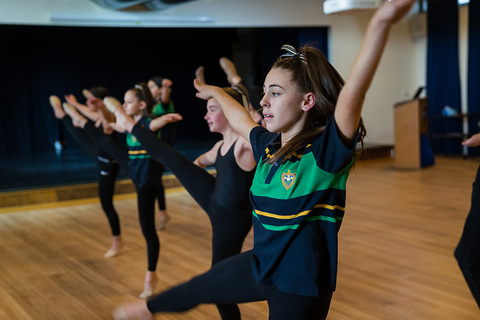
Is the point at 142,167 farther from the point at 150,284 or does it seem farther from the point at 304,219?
the point at 304,219

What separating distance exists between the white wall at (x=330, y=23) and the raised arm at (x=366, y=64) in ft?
22.3

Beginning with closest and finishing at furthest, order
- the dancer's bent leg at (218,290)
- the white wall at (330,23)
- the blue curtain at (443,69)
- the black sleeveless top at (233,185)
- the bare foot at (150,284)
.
A: the dancer's bent leg at (218,290)
the black sleeveless top at (233,185)
the bare foot at (150,284)
the white wall at (330,23)
the blue curtain at (443,69)

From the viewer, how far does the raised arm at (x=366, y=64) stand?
40.2 inches

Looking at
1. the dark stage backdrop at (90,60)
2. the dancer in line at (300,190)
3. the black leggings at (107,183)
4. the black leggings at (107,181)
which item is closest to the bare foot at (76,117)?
the black leggings at (107,183)

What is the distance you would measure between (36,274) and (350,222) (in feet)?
8.78

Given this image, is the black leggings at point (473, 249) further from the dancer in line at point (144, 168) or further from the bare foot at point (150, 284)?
the bare foot at point (150, 284)

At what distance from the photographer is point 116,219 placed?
4031 millimetres

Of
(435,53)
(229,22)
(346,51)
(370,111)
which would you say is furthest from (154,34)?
(435,53)

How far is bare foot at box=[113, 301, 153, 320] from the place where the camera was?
5.51ft

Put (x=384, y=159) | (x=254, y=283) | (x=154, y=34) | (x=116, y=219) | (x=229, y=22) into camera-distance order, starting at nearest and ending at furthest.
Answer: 1. (x=254, y=283)
2. (x=116, y=219)
3. (x=229, y=22)
4. (x=384, y=159)
5. (x=154, y=34)

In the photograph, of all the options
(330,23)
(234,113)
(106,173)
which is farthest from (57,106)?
(330,23)

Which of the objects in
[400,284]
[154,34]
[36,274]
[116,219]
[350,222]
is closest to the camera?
[400,284]

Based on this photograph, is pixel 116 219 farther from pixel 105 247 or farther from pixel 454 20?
pixel 454 20

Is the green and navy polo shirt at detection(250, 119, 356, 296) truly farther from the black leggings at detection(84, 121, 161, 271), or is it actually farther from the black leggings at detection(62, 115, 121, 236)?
the black leggings at detection(62, 115, 121, 236)
